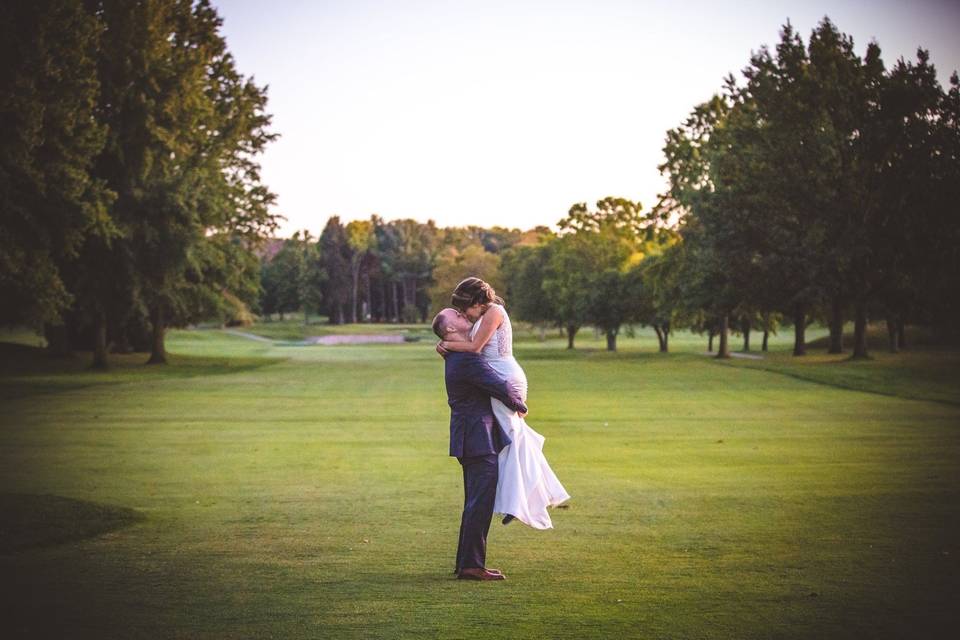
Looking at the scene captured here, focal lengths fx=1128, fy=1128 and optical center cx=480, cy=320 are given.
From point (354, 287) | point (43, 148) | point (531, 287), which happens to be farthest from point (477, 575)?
point (354, 287)

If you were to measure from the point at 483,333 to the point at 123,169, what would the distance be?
4876cm

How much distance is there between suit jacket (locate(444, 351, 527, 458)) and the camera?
8836 mm

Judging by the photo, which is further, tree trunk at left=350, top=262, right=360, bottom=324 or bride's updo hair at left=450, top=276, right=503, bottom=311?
tree trunk at left=350, top=262, right=360, bottom=324

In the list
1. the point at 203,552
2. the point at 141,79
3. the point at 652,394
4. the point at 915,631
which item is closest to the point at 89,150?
the point at 141,79

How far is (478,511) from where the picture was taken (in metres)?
8.96

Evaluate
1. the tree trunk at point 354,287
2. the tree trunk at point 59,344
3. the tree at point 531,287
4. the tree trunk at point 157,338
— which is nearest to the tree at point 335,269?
the tree trunk at point 354,287

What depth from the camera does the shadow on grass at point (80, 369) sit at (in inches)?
1738

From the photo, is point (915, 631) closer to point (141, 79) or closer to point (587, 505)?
point (587, 505)

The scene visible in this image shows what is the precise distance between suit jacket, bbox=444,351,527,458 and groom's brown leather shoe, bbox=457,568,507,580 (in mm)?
908

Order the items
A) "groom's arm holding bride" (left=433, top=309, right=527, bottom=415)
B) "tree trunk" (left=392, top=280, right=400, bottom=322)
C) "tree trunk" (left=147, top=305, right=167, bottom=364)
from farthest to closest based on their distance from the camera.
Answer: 1. "tree trunk" (left=392, top=280, right=400, bottom=322)
2. "tree trunk" (left=147, top=305, right=167, bottom=364)
3. "groom's arm holding bride" (left=433, top=309, right=527, bottom=415)

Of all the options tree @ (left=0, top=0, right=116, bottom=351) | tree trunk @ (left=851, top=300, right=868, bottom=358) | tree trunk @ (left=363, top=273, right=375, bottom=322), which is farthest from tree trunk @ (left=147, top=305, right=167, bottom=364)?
tree trunk @ (left=363, top=273, right=375, bottom=322)

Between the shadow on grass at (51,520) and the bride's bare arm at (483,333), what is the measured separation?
5004 millimetres

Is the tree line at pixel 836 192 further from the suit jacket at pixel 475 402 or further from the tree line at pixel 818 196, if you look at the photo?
the suit jacket at pixel 475 402

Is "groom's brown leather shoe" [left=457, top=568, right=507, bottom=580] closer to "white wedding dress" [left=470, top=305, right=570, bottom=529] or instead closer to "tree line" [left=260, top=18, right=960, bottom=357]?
"white wedding dress" [left=470, top=305, right=570, bottom=529]
